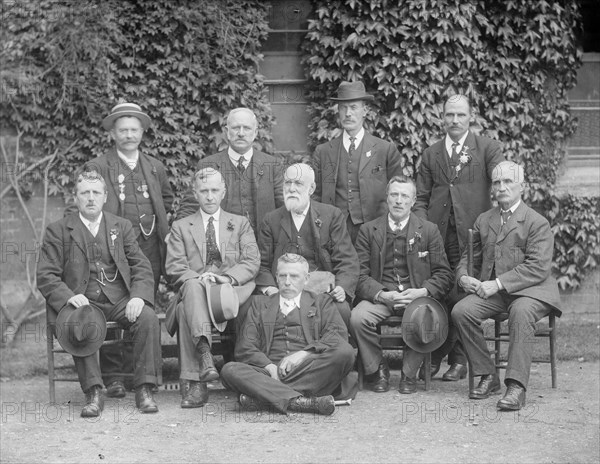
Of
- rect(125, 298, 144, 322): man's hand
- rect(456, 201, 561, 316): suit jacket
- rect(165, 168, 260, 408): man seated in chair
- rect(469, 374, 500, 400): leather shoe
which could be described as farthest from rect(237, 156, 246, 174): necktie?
rect(469, 374, 500, 400): leather shoe

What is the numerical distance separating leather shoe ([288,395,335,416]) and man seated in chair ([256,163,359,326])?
0.87 meters

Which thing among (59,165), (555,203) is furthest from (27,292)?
(555,203)

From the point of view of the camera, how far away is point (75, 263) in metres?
6.64

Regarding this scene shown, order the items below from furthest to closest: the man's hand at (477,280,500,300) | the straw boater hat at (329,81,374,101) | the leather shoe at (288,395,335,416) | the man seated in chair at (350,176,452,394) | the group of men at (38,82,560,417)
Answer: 1. the straw boater hat at (329,81,374,101)
2. the man seated in chair at (350,176,452,394)
3. the man's hand at (477,280,500,300)
4. the group of men at (38,82,560,417)
5. the leather shoe at (288,395,335,416)

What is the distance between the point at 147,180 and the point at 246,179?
739mm

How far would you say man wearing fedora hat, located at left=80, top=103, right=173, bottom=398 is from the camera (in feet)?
23.3

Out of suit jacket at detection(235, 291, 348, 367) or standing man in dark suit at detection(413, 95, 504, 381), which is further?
standing man in dark suit at detection(413, 95, 504, 381)

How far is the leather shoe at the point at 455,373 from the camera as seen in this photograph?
7133 millimetres

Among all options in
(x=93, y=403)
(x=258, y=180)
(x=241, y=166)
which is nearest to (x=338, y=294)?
(x=258, y=180)

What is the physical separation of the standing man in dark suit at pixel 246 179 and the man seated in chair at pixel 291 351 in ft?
2.77

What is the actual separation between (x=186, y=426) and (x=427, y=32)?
4641 millimetres

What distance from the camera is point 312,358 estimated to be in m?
6.25

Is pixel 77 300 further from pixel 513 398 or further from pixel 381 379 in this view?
pixel 513 398

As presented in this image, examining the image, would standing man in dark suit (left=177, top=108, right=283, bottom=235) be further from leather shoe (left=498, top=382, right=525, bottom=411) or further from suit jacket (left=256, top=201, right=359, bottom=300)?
leather shoe (left=498, top=382, right=525, bottom=411)
